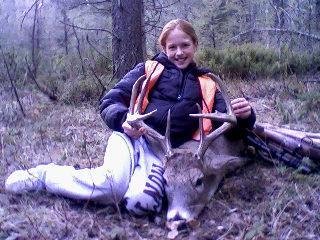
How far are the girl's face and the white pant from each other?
0.98m

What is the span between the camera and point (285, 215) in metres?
3.91

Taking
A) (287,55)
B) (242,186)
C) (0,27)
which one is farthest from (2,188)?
(0,27)

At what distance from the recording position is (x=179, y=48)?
4.93 metres

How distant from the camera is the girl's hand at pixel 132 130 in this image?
450 centimetres

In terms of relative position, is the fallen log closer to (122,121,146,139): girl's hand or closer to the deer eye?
the deer eye

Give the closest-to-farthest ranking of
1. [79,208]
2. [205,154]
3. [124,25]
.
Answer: [79,208] → [205,154] → [124,25]

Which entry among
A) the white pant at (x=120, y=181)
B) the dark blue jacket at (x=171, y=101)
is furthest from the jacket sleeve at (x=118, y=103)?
the white pant at (x=120, y=181)

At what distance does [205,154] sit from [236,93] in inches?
Result: 118

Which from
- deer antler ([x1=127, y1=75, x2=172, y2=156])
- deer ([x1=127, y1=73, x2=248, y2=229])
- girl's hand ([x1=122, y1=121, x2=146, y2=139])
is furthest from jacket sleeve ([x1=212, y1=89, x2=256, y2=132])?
girl's hand ([x1=122, y1=121, x2=146, y2=139])

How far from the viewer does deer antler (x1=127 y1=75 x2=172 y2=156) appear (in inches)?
172

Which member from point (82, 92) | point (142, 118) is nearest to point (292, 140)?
point (142, 118)

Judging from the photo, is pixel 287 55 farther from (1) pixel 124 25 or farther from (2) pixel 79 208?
(2) pixel 79 208

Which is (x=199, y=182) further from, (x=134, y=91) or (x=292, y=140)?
(x=292, y=140)

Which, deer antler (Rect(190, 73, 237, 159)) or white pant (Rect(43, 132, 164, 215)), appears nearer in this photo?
white pant (Rect(43, 132, 164, 215))
